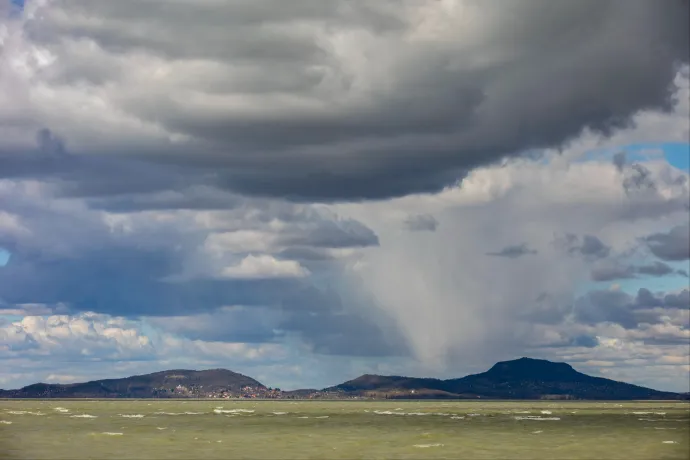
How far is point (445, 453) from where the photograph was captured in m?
127

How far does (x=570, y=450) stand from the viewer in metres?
132

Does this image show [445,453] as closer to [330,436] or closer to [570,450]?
[570,450]

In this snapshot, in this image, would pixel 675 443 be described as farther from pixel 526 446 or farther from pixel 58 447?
pixel 58 447

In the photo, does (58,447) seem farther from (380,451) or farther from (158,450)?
(380,451)

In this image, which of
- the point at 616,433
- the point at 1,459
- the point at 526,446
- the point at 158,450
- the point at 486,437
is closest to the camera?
the point at 1,459

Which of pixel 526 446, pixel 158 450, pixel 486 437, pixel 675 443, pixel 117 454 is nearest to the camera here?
pixel 117 454

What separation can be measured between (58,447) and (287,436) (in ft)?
156

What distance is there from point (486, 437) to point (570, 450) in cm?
3769

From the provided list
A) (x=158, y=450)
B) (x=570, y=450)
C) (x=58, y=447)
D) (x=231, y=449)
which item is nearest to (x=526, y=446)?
(x=570, y=450)

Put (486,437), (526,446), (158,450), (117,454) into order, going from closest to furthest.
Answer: (117,454) → (158,450) → (526,446) → (486,437)

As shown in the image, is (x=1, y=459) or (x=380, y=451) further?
(x=380, y=451)

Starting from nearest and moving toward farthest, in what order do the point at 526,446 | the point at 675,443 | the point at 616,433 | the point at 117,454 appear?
the point at 117,454
the point at 526,446
the point at 675,443
the point at 616,433

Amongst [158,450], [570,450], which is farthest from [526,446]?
[158,450]

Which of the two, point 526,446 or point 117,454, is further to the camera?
point 526,446
